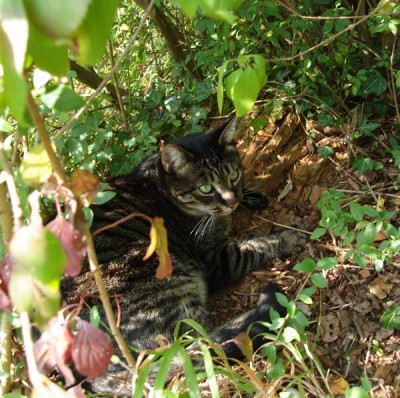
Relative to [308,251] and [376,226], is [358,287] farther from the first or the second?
[376,226]

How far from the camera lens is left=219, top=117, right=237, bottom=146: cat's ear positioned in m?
2.94

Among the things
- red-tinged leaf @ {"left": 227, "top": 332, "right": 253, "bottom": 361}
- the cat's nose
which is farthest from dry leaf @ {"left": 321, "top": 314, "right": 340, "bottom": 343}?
the cat's nose

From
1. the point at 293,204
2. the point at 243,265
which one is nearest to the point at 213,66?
the point at 293,204

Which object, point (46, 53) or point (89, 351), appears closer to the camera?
point (46, 53)

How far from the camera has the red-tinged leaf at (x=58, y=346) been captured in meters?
0.91

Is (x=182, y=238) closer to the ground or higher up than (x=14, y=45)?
closer to the ground

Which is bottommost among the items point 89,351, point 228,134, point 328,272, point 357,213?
point 328,272

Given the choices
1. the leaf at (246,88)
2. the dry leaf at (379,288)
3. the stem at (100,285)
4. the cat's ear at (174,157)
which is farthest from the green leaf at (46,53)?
the cat's ear at (174,157)

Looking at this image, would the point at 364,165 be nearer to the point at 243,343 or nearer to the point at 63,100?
the point at 243,343

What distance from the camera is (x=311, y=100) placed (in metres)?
3.16

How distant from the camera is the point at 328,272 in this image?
8.33ft

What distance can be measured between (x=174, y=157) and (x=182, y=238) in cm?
48

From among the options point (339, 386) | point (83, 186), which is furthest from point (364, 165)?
point (83, 186)

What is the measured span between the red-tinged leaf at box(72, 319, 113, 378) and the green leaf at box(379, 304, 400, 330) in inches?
58.7
